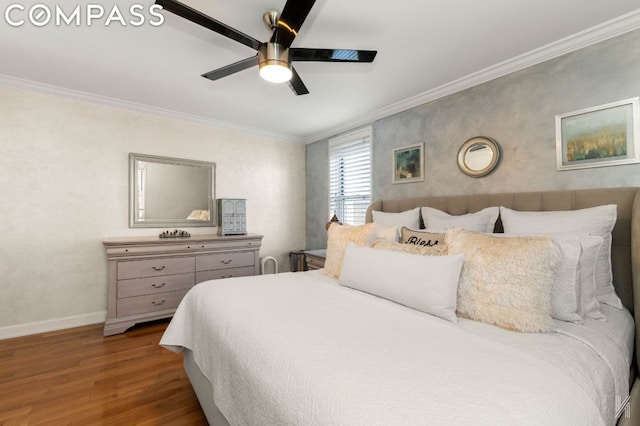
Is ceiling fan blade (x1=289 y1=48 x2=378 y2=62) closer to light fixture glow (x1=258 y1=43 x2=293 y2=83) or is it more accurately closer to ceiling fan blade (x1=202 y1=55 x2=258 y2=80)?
light fixture glow (x1=258 y1=43 x2=293 y2=83)

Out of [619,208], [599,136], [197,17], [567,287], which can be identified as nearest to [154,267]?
[197,17]

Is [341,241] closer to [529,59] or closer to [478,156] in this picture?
[478,156]

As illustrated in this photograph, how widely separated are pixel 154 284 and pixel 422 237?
108 inches

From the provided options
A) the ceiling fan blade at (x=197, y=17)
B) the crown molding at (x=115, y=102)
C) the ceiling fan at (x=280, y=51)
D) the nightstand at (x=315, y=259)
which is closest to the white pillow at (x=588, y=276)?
the ceiling fan at (x=280, y=51)

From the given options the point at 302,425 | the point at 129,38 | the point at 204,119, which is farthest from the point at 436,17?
the point at 204,119

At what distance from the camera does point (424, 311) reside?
4.57ft

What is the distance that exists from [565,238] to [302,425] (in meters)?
1.47

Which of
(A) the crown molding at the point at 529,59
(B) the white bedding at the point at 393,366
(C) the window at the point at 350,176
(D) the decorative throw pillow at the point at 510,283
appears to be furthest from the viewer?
(C) the window at the point at 350,176

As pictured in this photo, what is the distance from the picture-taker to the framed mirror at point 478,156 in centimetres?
237

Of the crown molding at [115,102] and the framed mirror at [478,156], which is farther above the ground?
the crown molding at [115,102]

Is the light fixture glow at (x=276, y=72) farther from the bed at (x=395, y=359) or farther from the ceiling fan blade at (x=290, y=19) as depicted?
the bed at (x=395, y=359)

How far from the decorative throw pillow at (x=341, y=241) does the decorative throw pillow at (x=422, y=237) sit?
26 centimetres

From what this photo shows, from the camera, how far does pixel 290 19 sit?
59.1 inches

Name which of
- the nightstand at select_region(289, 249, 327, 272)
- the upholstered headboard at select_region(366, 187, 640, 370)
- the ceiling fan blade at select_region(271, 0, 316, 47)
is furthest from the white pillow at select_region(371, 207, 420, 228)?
the ceiling fan blade at select_region(271, 0, 316, 47)
